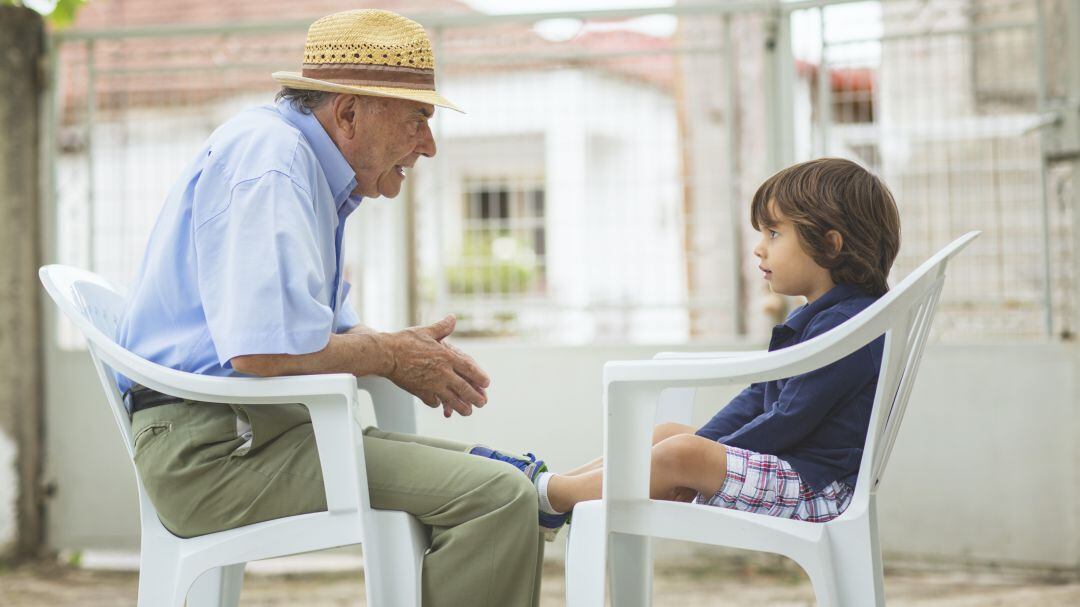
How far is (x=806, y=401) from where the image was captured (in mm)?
1981

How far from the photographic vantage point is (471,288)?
15.1 ft

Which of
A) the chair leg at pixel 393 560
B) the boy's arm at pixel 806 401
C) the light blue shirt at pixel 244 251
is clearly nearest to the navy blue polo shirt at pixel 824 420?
the boy's arm at pixel 806 401

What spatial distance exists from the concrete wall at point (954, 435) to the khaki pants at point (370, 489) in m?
2.20

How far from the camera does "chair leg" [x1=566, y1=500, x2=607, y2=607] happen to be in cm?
184

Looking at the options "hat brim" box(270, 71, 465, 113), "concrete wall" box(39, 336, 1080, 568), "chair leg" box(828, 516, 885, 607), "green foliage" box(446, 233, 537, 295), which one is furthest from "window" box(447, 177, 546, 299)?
"chair leg" box(828, 516, 885, 607)

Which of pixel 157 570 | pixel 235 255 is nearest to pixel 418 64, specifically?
pixel 235 255

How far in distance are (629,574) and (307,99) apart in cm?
116

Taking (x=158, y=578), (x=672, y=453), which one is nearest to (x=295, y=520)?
(x=158, y=578)

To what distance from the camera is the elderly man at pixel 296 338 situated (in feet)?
6.15

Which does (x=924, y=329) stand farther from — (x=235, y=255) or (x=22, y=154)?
(x=22, y=154)

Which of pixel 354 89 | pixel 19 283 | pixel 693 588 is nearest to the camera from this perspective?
pixel 354 89

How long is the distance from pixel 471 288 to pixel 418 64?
2.48 m

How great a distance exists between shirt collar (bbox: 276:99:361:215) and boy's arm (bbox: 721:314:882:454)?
92cm

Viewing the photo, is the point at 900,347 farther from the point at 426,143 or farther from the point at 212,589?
the point at 212,589
